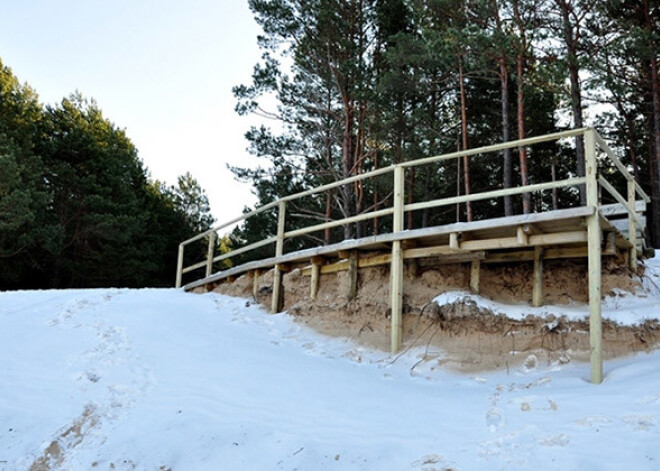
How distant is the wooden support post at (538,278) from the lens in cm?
704

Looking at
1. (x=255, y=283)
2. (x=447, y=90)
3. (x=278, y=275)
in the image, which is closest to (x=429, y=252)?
(x=278, y=275)

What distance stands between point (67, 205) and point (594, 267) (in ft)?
71.3

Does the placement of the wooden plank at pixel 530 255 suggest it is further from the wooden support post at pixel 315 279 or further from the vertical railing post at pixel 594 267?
the wooden support post at pixel 315 279

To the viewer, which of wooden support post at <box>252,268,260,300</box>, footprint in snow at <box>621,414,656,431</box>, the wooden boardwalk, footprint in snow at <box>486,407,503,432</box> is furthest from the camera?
wooden support post at <box>252,268,260,300</box>

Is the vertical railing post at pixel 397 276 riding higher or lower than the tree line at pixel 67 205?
lower

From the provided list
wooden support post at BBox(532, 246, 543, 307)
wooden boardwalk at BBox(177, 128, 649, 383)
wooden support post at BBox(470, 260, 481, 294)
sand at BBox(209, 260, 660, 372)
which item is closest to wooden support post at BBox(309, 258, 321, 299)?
wooden boardwalk at BBox(177, 128, 649, 383)

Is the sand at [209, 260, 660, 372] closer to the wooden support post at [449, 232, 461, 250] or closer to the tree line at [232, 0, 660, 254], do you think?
the wooden support post at [449, 232, 461, 250]

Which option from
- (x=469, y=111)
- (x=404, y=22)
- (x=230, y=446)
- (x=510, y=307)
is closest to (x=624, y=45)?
(x=469, y=111)

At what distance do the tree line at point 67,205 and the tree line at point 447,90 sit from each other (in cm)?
691

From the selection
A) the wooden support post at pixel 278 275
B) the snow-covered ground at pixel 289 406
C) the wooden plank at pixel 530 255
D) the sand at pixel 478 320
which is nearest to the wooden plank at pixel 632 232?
the sand at pixel 478 320

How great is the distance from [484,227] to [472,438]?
9.38 ft

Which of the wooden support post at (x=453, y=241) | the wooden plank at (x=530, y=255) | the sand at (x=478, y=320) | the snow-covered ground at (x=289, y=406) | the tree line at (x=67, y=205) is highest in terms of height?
the tree line at (x=67, y=205)

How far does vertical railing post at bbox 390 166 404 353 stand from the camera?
7367 mm

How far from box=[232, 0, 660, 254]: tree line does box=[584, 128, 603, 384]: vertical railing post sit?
22.7ft
